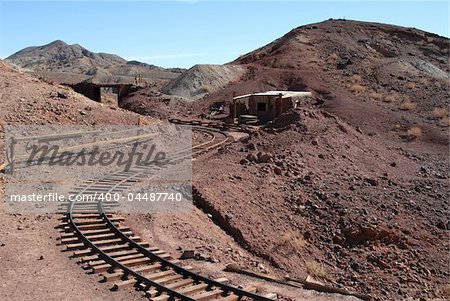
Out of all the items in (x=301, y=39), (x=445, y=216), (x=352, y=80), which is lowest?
(x=445, y=216)

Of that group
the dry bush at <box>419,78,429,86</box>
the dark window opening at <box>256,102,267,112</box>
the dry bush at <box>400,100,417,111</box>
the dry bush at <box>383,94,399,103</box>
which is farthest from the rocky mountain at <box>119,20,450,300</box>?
the dry bush at <box>419,78,429,86</box>

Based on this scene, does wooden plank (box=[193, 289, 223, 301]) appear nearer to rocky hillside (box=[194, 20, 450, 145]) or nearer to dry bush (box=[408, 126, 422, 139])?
rocky hillside (box=[194, 20, 450, 145])

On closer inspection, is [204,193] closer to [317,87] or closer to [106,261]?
[106,261]

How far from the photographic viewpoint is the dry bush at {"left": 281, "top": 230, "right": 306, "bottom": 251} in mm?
14914

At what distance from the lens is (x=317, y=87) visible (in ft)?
160

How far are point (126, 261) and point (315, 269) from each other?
6.04 m

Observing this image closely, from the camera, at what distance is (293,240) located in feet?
49.9

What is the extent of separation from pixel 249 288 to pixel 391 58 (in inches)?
2178

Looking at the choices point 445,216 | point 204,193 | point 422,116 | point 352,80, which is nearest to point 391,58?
point 352,80

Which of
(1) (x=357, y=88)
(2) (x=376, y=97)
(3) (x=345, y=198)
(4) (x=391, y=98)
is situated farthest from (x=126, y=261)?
(1) (x=357, y=88)

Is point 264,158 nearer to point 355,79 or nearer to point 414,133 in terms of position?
point 414,133

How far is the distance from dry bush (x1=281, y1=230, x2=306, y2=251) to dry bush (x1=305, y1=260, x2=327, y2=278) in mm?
638

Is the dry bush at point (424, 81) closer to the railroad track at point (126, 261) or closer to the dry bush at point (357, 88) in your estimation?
the dry bush at point (357, 88)

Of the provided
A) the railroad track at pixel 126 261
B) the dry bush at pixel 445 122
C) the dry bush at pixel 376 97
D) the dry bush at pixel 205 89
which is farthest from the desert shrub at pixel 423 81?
the railroad track at pixel 126 261
